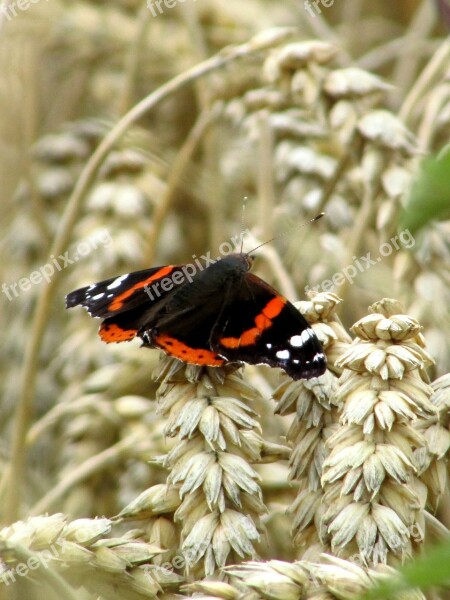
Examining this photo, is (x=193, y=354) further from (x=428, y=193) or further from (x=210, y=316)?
(x=428, y=193)

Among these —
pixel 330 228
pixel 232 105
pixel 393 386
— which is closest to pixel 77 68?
pixel 232 105

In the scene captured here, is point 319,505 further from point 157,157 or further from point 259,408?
point 157,157
